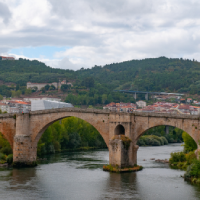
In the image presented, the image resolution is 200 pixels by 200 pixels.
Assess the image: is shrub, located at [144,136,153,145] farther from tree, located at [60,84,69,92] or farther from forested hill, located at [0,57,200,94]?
tree, located at [60,84,69,92]

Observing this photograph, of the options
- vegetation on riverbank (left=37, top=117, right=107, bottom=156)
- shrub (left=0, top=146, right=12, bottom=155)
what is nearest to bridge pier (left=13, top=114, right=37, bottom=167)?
shrub (left=0, top=146, right=12, bottom=155)

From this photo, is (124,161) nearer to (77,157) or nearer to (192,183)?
(192,183)

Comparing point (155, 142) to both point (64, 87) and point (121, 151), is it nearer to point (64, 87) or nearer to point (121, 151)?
point (121, 151)

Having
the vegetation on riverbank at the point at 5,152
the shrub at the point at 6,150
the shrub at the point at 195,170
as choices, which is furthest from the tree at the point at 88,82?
the shrub at the point at 195,170

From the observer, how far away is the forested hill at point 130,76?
140475 mm

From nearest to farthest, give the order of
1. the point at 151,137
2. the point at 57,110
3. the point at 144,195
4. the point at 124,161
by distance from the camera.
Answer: the point at 144,195 < the point at 124,161 < the point at 57,110 < the point at 151,137

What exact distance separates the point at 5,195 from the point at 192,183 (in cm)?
1424

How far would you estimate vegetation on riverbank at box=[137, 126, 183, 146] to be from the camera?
67.8 metres

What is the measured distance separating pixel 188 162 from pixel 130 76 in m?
136

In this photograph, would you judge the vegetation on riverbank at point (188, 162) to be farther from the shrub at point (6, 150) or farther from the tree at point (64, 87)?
the tree at point (64, 87)

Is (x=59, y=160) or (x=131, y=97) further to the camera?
(x=131, y=97)

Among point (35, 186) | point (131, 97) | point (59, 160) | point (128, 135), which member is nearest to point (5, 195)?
point (35, 186)

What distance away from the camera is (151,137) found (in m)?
69.7

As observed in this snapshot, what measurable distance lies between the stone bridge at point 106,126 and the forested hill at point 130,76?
276 ft
